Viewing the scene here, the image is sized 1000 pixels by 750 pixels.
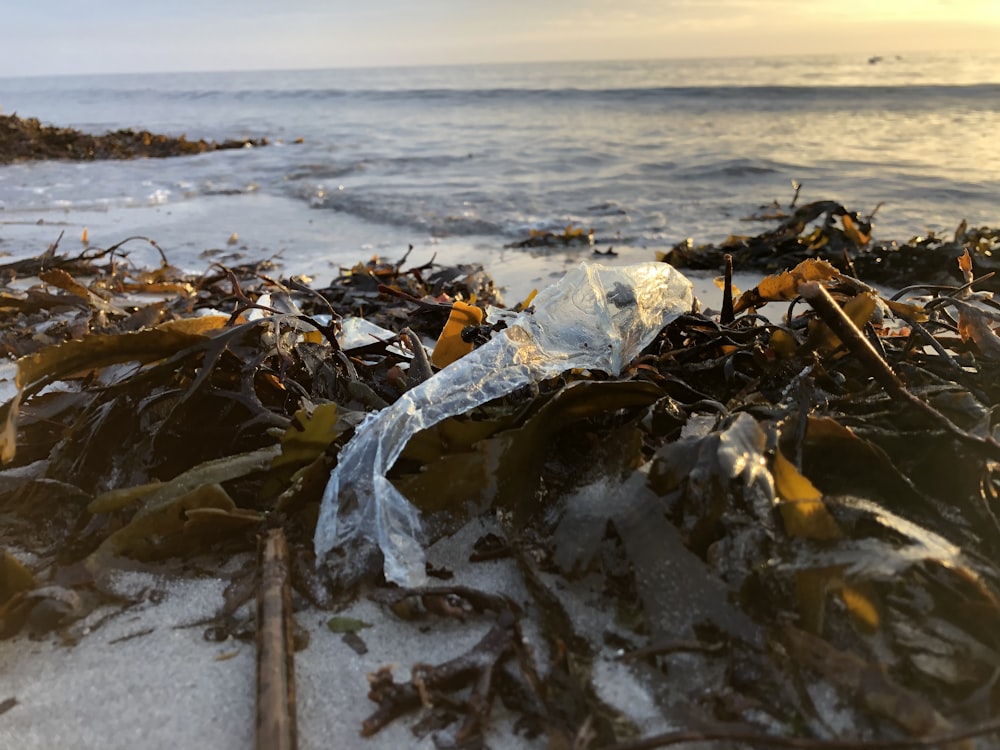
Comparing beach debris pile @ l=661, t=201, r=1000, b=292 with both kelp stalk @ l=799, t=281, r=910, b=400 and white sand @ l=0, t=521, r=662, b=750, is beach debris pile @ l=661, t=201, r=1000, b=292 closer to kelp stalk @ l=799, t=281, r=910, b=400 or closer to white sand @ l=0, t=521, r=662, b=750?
kelp stalk @ l=799, t=281, r=910, b=400

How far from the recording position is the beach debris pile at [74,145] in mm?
8367

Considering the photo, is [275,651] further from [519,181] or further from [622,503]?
[519,181]

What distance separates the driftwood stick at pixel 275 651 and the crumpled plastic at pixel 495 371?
0.07 meters

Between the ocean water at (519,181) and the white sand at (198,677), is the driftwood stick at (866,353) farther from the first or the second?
the ocean water at (519,181)

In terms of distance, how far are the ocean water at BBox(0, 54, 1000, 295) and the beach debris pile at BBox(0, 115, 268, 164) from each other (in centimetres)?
50

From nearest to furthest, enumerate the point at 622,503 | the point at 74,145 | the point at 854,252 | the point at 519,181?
the point at 622,503 → the point at 854,252 → the point at 519,181 → the point at 74,145

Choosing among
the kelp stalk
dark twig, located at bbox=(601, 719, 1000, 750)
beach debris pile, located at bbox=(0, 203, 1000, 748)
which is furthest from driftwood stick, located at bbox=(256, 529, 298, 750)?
the kelp stalk

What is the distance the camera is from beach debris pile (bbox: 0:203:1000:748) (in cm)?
Result: 89

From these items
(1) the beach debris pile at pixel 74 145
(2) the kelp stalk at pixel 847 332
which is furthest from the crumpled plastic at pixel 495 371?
(1) the beach debris pile at pixel 74 145

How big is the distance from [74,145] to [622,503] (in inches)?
388

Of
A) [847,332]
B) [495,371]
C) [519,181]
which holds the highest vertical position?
[519,181]

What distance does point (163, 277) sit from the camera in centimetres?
326

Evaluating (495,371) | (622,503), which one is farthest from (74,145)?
(622,503)

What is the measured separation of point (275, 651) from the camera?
95 centimetres
